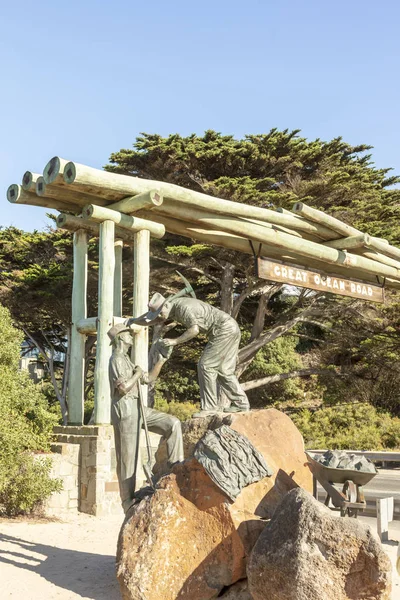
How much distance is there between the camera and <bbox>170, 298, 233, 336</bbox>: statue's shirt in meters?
6.68

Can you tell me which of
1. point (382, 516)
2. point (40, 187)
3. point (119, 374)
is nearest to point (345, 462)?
point (382, 516)

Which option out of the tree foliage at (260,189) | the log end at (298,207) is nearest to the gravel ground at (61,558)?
the log end at (298,207)

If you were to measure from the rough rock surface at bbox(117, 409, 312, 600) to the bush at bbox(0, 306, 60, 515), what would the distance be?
3456 mm

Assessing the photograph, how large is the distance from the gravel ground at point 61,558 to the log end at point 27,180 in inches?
182

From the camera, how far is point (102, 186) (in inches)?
362

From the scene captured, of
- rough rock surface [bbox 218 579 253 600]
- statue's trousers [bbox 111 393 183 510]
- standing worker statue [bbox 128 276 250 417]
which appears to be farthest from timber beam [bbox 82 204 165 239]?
rough rock surface [bbox 218 579 253 600]

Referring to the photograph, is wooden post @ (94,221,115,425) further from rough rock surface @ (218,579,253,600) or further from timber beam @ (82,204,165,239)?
rough rock surface @ (218,579,253,600)

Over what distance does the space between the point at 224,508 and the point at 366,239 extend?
740cm

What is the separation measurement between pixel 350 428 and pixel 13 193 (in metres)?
13.8

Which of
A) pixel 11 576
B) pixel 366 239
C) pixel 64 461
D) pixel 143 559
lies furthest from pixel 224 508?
pixel 366 239

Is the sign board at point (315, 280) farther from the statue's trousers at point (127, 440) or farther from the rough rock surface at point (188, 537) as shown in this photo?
the rough rock surface at point (188, 537)

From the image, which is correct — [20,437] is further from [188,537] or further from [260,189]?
[260,189]

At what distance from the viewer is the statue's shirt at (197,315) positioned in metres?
6.68

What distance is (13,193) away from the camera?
33.0ft
